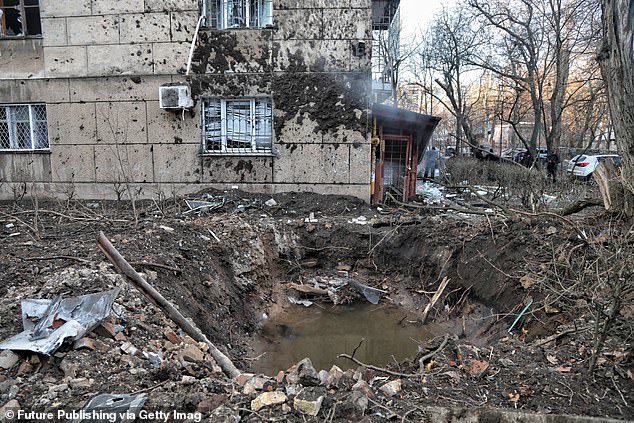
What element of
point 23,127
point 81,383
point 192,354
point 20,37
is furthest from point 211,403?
point 20,37

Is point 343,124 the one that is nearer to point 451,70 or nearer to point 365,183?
point 365,183

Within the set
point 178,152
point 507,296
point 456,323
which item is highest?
point 178,152

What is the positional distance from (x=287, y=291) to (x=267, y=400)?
4379 millimetres

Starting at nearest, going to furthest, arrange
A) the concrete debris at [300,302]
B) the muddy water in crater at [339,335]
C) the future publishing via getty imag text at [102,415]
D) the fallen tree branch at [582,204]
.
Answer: the future publishing via getty imag text at [102,415], the muddy water in crater at [339,335], the fallen tree branch at [582,204], the concrete debris at [300,302]

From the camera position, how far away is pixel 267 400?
271cm

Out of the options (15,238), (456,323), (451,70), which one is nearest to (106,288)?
(15,238)

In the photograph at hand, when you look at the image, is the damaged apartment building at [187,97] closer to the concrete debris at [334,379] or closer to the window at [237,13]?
the window at [237,13]

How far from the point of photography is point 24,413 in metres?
2.54

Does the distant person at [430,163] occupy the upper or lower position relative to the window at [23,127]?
lower

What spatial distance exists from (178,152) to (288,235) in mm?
3316

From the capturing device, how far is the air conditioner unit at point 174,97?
8.35 meters

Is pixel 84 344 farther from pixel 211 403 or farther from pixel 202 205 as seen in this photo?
pixel 202 205

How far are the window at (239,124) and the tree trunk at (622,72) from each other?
A: 5.86m

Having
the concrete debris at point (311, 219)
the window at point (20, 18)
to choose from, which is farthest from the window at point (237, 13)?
the concrete debris at point (311, 219)
